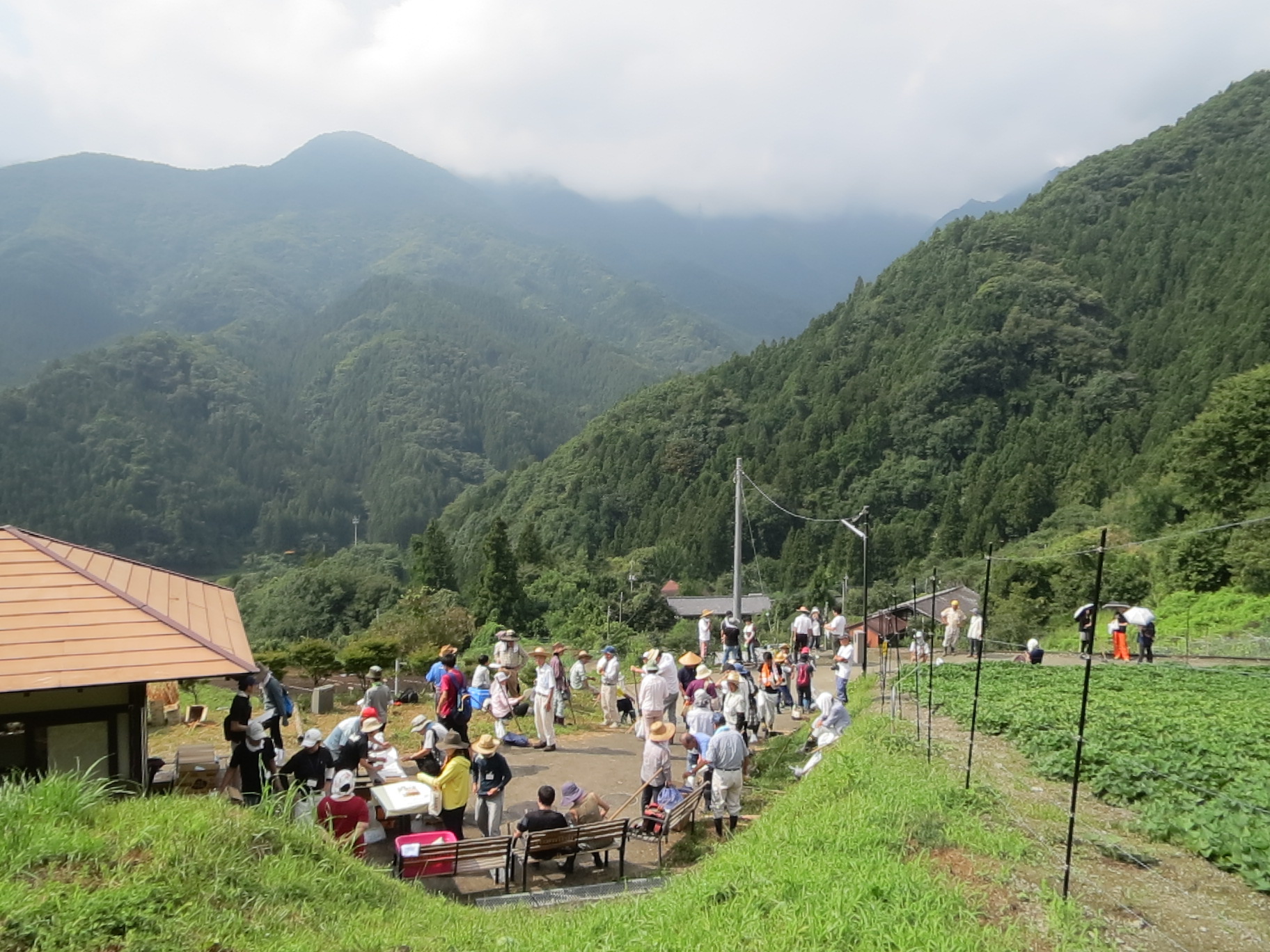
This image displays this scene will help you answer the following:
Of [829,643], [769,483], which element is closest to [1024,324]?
[769,483]

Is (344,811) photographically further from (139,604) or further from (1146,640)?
(1146,640)

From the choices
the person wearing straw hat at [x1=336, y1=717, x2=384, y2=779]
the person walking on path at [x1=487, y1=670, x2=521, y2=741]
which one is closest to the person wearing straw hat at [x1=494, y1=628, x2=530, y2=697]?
the person walking on path at [x1=487, y1=670, x2=521, y2=741]

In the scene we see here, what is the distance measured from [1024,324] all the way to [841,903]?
85.0 m

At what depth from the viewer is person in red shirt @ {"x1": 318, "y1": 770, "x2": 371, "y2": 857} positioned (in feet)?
24.2

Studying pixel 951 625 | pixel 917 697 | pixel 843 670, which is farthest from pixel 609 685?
pixel 951 625

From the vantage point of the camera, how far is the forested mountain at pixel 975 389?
66.1 metres

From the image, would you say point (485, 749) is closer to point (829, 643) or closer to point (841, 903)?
point (841, 903)

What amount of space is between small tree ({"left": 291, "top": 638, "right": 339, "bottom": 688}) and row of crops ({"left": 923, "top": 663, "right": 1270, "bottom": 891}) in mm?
14724

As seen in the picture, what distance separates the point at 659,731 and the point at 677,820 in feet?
3.05

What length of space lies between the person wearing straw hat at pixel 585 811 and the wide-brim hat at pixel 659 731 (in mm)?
908

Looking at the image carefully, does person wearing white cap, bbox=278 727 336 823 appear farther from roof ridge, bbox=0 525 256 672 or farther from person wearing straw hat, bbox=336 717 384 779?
roof ridge, bbox=0 525 256 672

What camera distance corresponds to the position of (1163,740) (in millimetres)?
9398

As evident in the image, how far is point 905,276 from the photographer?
9694 centimetres

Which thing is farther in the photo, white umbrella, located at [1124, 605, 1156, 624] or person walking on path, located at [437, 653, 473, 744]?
white umbrella, located at [1124, 605, 1156, 624]
